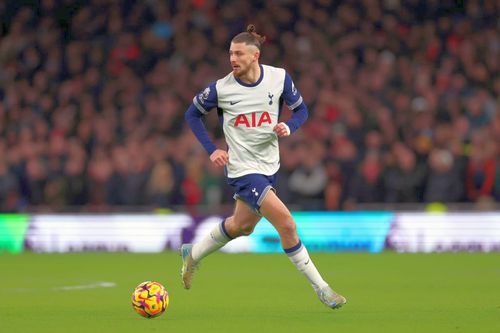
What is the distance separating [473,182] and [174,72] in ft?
22.0

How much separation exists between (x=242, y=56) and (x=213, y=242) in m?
1.65

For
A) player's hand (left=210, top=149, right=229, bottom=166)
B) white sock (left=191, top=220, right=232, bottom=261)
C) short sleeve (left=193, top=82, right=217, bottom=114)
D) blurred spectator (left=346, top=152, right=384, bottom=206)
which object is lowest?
blurred spectator (left=346, top=152, right=384, bottom=206)

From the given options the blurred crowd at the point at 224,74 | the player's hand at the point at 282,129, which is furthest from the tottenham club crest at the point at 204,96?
the blurred crowd at the point at 224,74

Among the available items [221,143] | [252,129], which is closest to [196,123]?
[252,129]

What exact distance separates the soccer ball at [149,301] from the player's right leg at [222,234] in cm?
123

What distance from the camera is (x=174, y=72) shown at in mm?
21484

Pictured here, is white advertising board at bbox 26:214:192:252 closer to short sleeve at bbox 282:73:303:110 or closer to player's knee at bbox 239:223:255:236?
player's knee at bbox 239:223:255:236

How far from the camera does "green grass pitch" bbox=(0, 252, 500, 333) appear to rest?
8.14 meters

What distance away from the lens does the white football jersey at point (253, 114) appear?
369 inches

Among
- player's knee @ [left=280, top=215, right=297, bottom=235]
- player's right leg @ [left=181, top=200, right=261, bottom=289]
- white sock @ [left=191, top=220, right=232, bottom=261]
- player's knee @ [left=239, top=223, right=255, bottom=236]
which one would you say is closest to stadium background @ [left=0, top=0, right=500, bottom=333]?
player's right leg @ [left=181, top=200, right=261, bottom=289]

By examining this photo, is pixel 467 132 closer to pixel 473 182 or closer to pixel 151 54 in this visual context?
pixel 473 182

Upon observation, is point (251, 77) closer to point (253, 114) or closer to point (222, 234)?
point (253, 114)

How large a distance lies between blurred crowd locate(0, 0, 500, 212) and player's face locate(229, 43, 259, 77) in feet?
26.5

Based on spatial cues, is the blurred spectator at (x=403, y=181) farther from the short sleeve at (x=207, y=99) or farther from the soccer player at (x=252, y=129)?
the short sleeve at (x=207, y=99)
